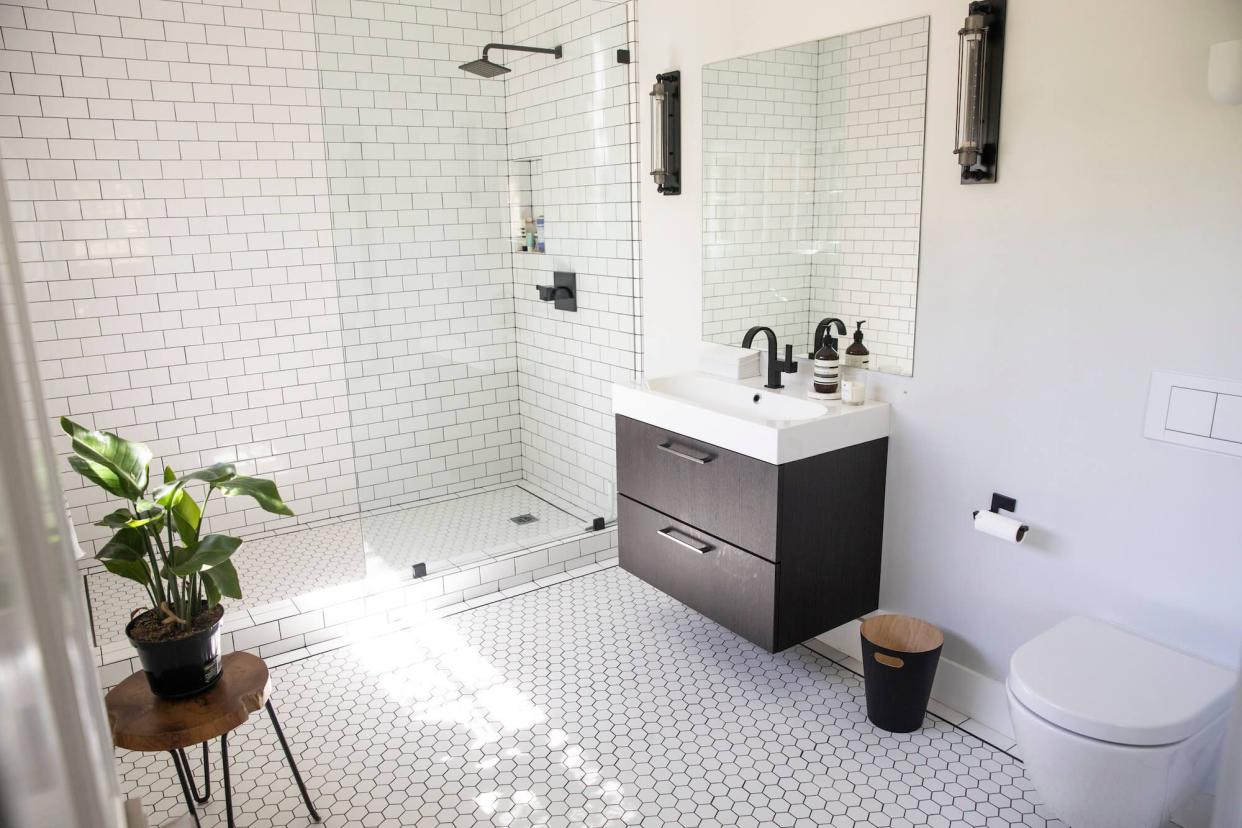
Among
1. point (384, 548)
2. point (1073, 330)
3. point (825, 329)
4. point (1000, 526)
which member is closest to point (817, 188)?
point (825, 329)

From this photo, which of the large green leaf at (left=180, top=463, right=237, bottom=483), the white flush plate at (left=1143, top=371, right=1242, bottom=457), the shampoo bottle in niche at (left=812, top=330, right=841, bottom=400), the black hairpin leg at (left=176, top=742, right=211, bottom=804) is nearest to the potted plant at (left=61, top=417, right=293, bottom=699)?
the large green leaf at (left=180, top=463, right=237, bottom=483)

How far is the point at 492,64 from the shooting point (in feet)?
12.0

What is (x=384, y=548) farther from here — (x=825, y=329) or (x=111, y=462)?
(x=825, y=329)

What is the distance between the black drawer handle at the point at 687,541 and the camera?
9.56ft

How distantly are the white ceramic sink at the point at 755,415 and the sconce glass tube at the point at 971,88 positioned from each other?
33.4 inches

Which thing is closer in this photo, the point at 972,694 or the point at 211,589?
the point at 211,589

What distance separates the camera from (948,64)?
244cm

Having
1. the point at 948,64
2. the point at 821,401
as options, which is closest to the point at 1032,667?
the point at 821,401

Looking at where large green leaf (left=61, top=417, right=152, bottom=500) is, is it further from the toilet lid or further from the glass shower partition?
the toilet lid

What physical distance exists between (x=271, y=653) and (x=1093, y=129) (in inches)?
126

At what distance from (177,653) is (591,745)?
4.06 feet

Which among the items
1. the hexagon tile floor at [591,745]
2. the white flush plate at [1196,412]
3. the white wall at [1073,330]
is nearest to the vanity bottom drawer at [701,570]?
the hexagon tile floor at [591,745]

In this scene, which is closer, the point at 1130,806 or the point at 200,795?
the point at 1130,806

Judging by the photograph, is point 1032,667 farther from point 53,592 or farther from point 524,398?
point 524,398
